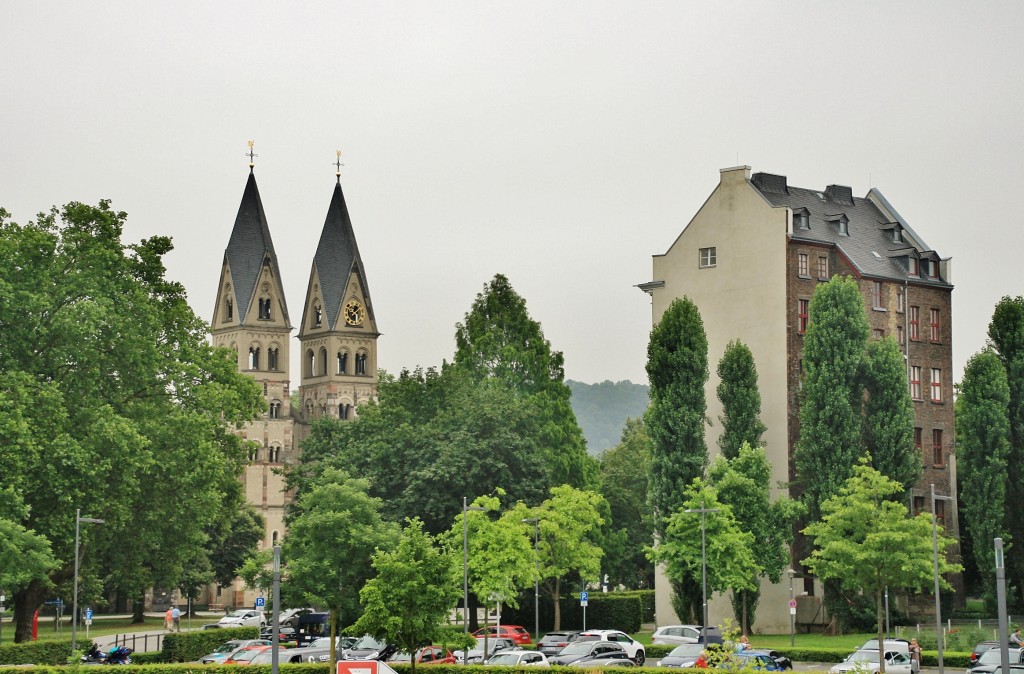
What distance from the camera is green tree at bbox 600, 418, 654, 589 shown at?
109 metres

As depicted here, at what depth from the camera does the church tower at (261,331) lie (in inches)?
6531

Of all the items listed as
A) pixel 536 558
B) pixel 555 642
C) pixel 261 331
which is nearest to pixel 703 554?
pixel 555 642

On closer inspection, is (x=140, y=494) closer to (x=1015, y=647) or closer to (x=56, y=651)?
(x=56, y=651)

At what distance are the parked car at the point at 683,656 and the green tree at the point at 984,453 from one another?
85.9 ft

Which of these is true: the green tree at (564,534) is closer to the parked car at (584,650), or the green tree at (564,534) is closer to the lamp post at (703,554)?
the lamp post at (703,554)

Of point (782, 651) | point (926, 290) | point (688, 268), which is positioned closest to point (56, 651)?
point (782, 651)

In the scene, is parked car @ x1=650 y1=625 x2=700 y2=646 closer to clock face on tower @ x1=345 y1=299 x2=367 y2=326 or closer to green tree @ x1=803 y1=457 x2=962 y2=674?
green tree @ x1=803 y1=457 x2=962 y2=674

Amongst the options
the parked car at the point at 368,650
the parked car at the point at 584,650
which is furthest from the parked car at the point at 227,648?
the parked car at the point at 584,650

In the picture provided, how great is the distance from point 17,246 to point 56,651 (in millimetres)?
16443

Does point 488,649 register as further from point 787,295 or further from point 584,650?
point 787,295

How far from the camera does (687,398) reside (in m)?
84.1

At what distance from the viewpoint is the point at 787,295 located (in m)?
89.6

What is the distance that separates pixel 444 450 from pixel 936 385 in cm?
2836

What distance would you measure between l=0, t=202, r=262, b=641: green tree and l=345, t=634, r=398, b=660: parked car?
32.5ft
